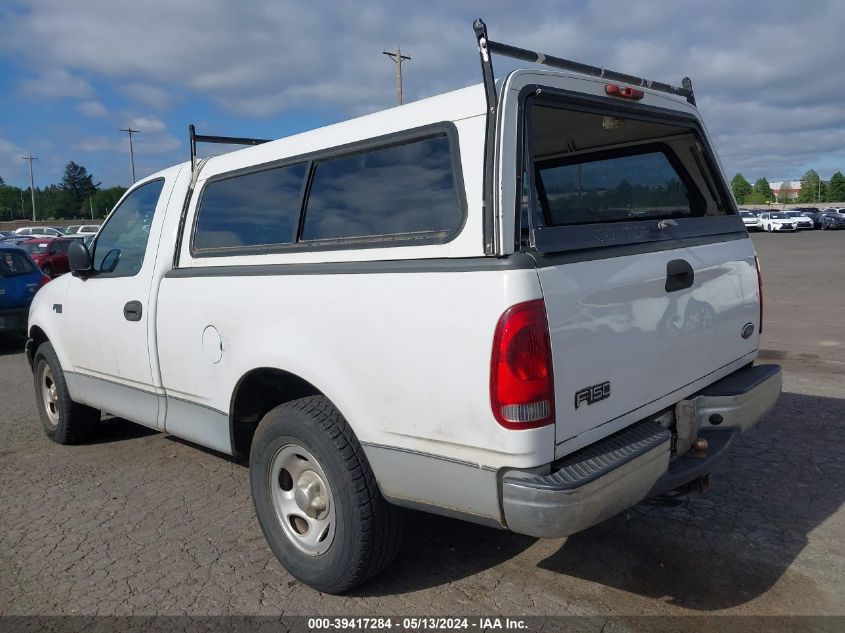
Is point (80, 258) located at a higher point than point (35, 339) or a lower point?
higher

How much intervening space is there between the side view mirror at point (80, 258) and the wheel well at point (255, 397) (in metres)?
1.79

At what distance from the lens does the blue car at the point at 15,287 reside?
35.5ft

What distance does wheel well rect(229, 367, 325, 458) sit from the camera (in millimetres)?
3514

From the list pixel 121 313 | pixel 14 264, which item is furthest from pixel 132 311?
pixel 14 264

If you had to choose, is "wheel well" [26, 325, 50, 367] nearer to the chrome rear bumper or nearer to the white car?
the chrome rear bumper

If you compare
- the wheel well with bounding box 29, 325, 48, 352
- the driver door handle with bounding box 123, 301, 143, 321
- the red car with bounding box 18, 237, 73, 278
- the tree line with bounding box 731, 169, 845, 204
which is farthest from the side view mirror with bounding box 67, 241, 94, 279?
the tree line with bounding box 731, 169, 845, 204

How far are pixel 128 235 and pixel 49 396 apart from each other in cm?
192

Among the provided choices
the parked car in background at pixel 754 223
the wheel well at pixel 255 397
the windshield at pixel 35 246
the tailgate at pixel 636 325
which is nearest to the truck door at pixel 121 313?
the wheel well at pixel 255 397

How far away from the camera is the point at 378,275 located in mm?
2898

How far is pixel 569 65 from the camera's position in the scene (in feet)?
10.3

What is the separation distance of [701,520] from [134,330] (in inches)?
133

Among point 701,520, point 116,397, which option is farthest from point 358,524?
point 116,397

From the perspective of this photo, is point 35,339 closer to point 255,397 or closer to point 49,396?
point 49,396

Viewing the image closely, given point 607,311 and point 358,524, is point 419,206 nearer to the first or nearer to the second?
point 607,311
